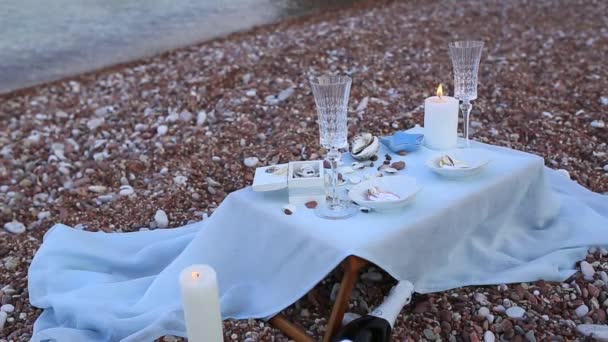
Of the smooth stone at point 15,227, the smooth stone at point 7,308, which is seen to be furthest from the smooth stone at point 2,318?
the smooth stone at point 15,227

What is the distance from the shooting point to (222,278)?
2260mm

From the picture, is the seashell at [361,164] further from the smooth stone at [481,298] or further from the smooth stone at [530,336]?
the smooth stone at [530,336]

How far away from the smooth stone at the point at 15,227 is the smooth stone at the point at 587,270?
9.03ft

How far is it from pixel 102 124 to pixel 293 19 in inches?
158

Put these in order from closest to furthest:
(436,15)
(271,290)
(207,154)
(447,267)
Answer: (271,290) → (447,267) → (207,154) → (436,15)

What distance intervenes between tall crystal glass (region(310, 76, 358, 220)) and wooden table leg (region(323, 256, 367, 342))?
0.19m

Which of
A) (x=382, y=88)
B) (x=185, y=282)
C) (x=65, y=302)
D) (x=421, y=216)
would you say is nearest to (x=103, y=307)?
(x=65, y=302)

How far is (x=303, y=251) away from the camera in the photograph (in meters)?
2.00

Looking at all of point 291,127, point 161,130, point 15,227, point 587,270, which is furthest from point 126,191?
point 587,270

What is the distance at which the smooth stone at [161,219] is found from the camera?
3127mm

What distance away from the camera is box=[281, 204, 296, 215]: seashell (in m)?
2.09

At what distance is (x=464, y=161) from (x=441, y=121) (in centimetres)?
22

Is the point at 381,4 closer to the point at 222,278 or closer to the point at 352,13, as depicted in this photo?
the point at 352,13

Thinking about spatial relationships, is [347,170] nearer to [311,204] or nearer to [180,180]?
[311,204]
